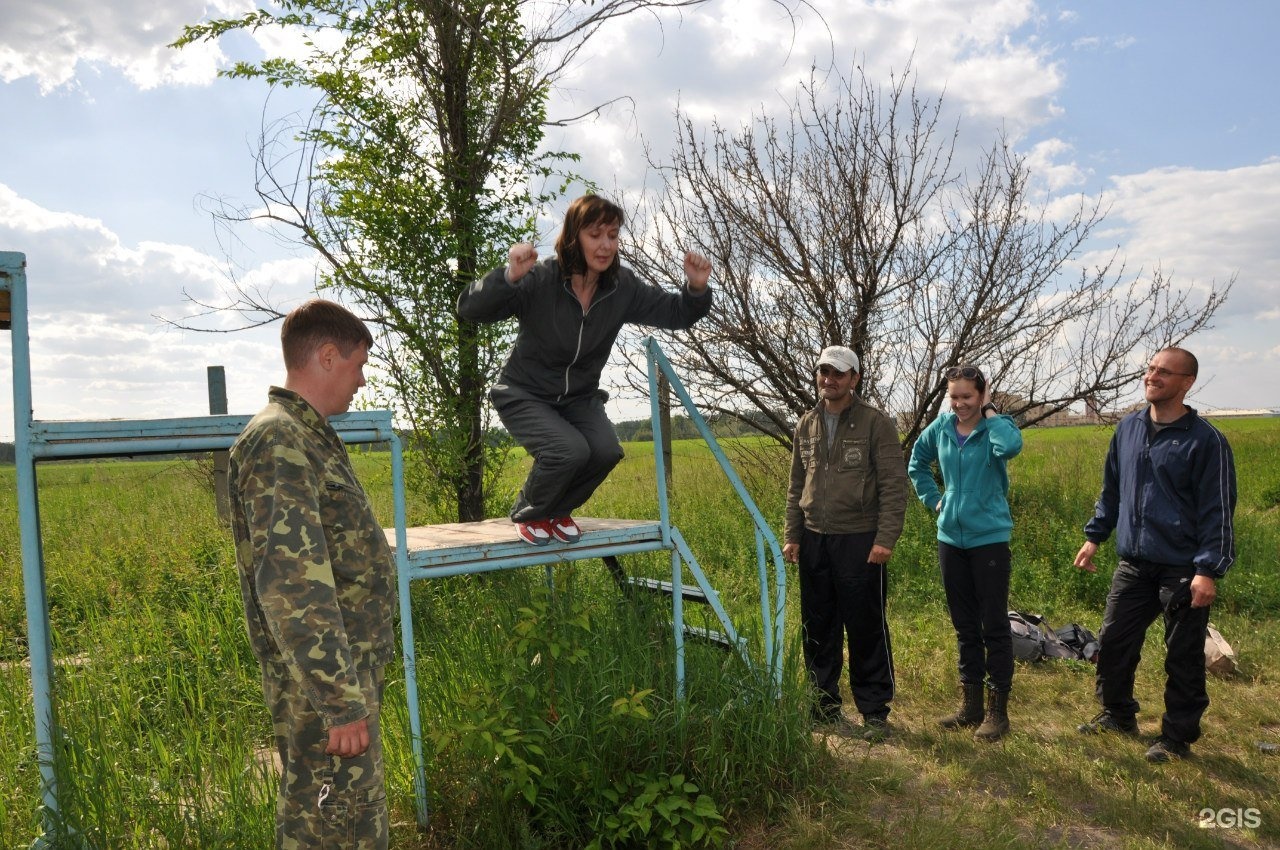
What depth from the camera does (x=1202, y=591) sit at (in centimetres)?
448

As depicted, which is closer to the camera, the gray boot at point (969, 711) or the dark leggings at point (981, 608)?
the dark leggings at point (981, 608)

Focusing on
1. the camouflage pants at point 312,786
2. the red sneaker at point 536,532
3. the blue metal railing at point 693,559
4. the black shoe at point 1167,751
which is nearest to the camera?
the camouflage pants at point 312,786

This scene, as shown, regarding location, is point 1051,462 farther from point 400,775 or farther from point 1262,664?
point 400,775

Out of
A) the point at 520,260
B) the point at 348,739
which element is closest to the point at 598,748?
the point at 348,739

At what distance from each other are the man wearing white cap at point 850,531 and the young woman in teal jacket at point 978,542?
0.36 meters

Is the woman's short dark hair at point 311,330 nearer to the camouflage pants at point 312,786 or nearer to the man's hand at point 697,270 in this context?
the camouflage pants at point 312,786

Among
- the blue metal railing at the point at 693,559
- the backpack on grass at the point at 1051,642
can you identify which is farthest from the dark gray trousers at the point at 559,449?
the backpack on grass at the point at 1051,642

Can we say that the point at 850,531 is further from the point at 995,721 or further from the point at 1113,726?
the point at 1113,726

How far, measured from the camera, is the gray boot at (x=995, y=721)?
4.93m

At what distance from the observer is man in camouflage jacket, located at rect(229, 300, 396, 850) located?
224cm

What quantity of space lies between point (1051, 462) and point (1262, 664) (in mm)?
8363

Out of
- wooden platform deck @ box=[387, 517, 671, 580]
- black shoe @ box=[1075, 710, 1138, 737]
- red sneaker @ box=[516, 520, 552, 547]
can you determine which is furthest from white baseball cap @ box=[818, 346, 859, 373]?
black shoe @ box=[1075, 710, 1138, 737]

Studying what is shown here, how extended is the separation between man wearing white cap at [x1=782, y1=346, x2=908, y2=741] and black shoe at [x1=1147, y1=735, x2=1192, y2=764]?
4.32ft

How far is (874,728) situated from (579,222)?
121 inches
